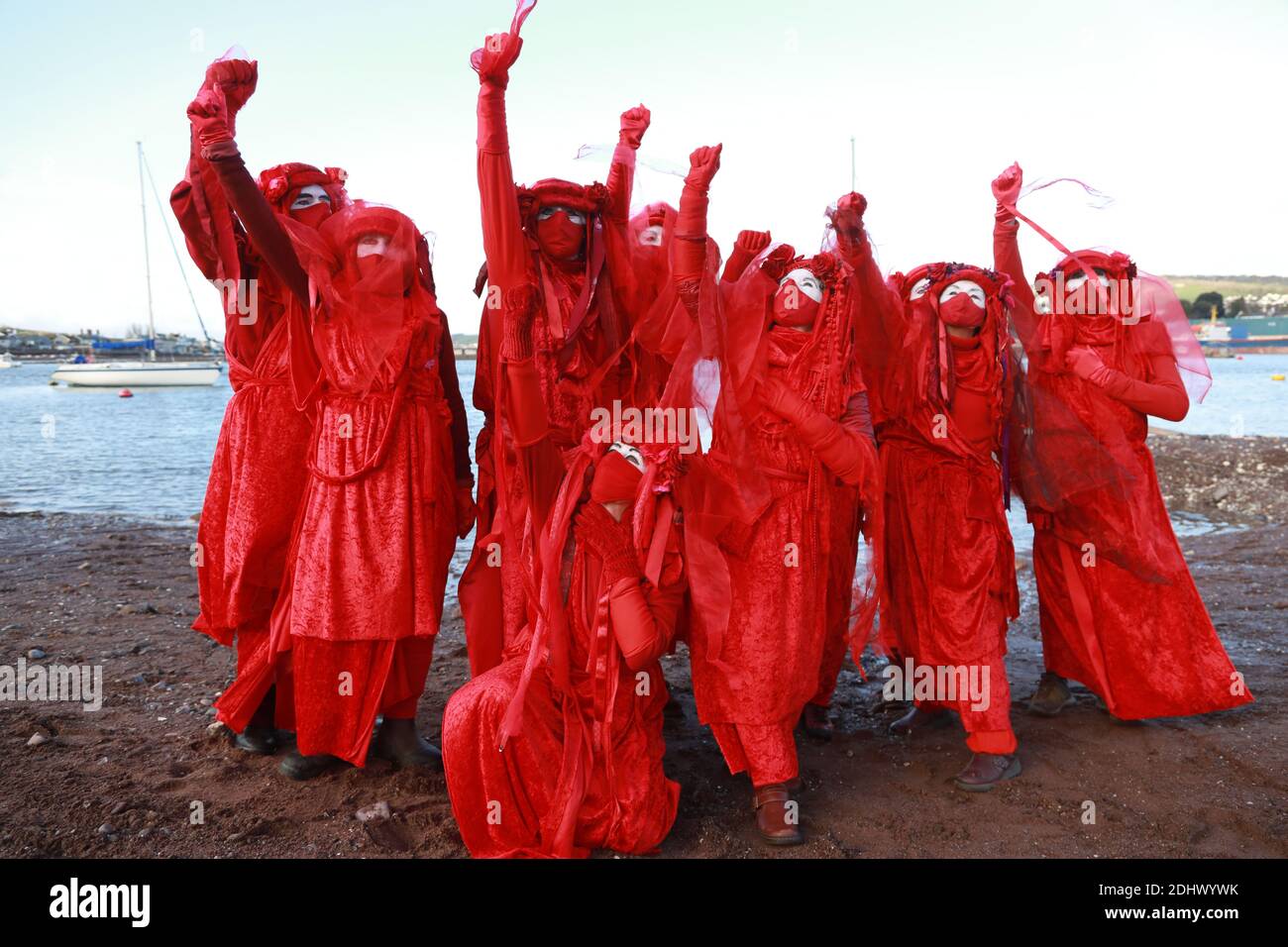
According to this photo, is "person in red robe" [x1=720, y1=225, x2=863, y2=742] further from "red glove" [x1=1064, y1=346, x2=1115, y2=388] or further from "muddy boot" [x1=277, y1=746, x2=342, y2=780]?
"muddy boot" [x1=277, y1=746, x2=342, y2=780]

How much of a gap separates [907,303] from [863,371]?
0.36 meters

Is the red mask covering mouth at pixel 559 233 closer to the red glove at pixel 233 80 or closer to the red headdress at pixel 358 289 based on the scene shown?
the red headdress at pixel 358 289

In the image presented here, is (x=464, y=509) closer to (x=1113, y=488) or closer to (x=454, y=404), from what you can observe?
(x=454, y=404)

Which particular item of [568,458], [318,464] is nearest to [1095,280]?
[568,458]

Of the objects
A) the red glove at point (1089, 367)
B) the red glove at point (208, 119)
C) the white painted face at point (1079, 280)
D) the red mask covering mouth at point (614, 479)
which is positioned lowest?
the red mask covering mouth at point (614, 479)

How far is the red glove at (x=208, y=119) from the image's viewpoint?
3.27 metres

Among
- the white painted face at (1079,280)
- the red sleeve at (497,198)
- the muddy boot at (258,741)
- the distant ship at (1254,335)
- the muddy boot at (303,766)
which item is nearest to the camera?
the red sleeve at (497,198)

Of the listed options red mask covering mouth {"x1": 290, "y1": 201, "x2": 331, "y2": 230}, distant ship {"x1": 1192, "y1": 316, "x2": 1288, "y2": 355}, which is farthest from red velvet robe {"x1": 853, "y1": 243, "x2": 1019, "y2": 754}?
distant ship {"x1": 1192, "y1": 316, "x2": 1288, "y2": 355}

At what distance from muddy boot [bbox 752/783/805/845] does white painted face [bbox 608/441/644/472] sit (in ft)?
4.31

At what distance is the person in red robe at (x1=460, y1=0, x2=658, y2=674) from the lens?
3.53 metres

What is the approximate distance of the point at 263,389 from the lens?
379 centimetres

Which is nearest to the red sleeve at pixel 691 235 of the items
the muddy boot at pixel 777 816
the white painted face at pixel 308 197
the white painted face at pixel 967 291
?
the white painted face at pixel 967 291

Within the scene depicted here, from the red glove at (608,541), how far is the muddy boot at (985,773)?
1725mm

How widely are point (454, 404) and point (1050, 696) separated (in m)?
3.29
